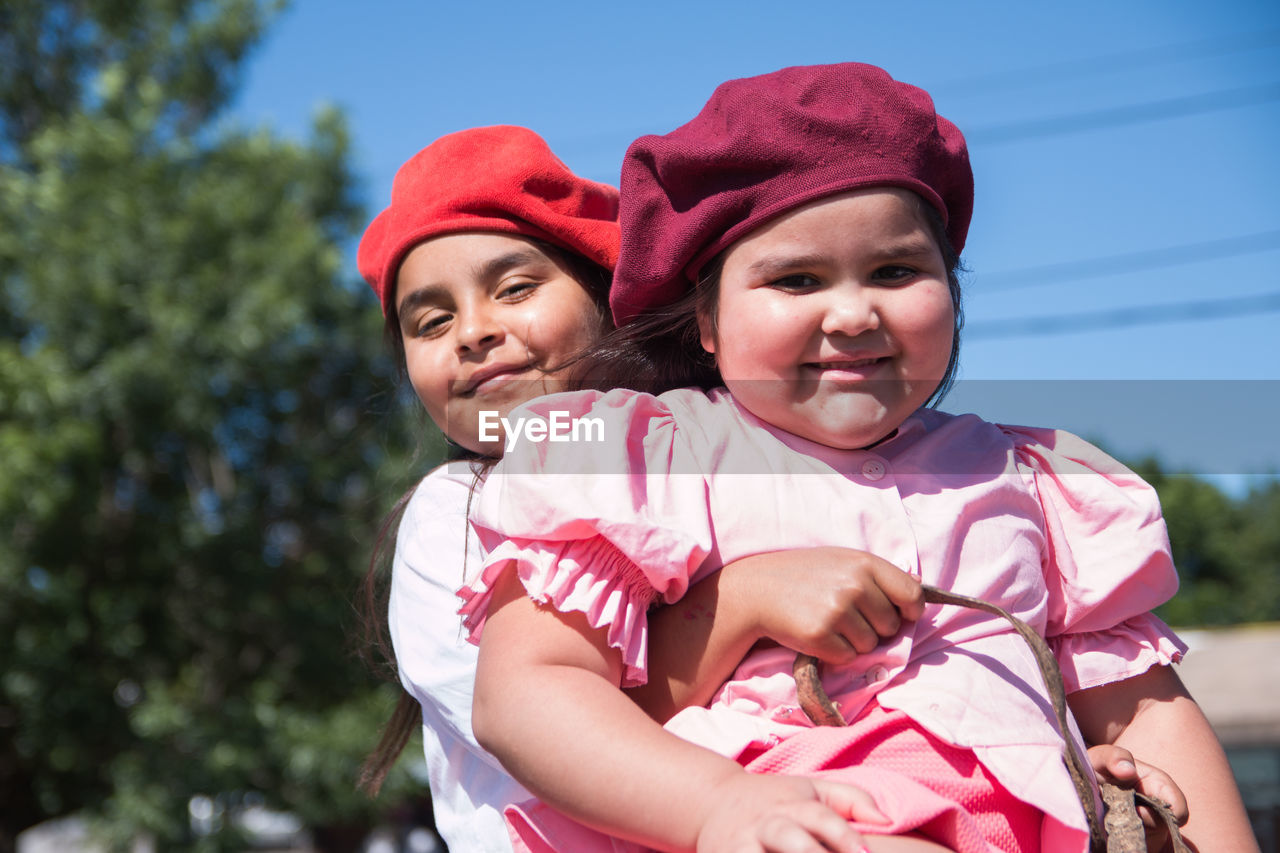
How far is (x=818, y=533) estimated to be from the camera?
1.28m

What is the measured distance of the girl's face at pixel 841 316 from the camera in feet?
4.19

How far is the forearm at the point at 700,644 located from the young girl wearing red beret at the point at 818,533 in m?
0.01

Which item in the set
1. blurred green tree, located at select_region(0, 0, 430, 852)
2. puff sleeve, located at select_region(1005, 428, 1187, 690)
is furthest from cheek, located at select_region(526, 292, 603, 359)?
blurred green tree, located at select_region(0, 0, 430, 852)

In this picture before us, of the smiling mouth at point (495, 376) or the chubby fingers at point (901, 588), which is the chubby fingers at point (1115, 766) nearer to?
the chubby fingers at point (901, 588)

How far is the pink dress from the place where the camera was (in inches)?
45.3

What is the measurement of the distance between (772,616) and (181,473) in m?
7.60

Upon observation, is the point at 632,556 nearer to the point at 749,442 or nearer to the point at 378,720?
the point at 749,442

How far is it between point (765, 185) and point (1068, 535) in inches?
22.5

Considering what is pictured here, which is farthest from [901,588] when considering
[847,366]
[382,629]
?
[382,629]

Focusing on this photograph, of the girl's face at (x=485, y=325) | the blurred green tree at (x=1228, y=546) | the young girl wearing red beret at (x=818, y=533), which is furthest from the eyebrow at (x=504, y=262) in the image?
the blurred green tree at (x=1228, y=546)

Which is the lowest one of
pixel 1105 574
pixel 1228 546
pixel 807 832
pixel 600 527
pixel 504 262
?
pixel 1228 546

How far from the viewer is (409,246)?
199 cm

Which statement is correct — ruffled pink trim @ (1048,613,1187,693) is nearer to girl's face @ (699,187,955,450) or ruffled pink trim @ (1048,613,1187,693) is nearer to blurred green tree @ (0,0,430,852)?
girl's face @ (699,187,955,450)

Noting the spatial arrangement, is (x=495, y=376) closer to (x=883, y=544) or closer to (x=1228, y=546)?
(x=883, y=544)
